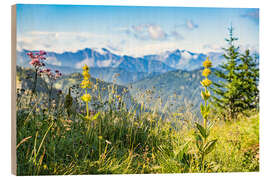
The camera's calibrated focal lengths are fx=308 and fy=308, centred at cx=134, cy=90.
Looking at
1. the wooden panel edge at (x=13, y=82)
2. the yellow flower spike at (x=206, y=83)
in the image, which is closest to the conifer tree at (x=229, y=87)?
the yellow flower spike at (x=206, y=83)

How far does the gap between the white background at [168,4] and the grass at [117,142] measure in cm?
9

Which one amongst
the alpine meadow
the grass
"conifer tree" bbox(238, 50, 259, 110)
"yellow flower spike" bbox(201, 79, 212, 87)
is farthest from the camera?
"conifer tree" bbox(238, 50, 259, 110)

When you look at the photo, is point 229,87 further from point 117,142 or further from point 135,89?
point 117,142

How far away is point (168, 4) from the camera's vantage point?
4398 mm

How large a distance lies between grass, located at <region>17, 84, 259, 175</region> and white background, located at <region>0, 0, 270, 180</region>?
9cm

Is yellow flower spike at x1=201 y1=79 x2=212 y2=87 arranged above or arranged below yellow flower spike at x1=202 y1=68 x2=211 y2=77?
below

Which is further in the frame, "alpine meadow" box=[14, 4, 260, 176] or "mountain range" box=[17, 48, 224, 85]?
"mountain range" box=[17, 48, 224, 85]

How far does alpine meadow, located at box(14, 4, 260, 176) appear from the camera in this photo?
4.06 meters

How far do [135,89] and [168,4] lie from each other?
1304 mm

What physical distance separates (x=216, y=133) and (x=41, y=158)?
2467 millimetres

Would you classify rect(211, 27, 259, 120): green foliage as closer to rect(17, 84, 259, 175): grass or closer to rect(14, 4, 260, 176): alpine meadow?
rect(14, 4, 260, 176): alpine meadow

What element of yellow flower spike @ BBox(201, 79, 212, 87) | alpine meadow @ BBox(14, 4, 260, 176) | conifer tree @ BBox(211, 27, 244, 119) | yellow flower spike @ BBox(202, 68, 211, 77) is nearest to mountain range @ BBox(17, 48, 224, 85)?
alpine meadow @ BBox(14, 4, 260, 176)
